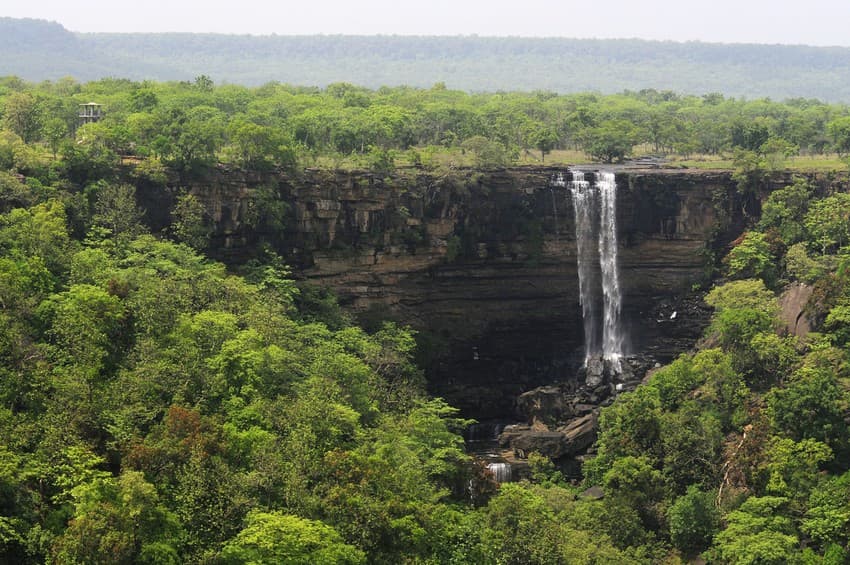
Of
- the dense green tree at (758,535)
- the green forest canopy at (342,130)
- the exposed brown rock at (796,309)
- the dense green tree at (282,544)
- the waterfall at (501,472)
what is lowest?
the waterfall at (501,472)

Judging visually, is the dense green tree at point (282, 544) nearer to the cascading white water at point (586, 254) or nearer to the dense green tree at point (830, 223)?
the cascading white water at point (586, 254)

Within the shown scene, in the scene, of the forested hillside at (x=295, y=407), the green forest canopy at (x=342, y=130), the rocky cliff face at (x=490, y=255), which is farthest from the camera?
the rocky cliff face at (x=490, y=255)

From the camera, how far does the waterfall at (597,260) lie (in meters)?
51.7

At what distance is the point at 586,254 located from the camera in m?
52.0

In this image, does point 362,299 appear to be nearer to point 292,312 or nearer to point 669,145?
point 292,312

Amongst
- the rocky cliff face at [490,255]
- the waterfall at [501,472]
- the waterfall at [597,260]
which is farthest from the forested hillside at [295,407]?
the waterfall at [597,260]

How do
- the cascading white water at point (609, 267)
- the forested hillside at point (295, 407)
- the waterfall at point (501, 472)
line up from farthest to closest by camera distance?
the cascading white water at point (609, 267), the waterfall at point (501, 472), the forested hillside at point (295, 407)

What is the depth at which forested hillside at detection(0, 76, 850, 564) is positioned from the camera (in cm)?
2764

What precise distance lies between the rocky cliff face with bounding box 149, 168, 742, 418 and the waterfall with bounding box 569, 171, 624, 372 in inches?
14.2

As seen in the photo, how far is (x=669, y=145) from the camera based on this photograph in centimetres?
6612

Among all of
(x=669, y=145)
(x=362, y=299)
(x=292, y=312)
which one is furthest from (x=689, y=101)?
(x=292, y=312)

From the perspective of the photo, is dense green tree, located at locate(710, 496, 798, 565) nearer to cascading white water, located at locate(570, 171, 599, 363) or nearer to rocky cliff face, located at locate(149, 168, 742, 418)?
rocky cliff face, located at locate(149, 168, 742, 418)

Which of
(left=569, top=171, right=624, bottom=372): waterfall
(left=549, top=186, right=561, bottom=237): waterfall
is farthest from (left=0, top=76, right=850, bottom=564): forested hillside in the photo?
(left=569, top=171, right=624, bottom=372): waterfall

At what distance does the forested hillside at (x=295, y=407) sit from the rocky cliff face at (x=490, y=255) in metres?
1.22
